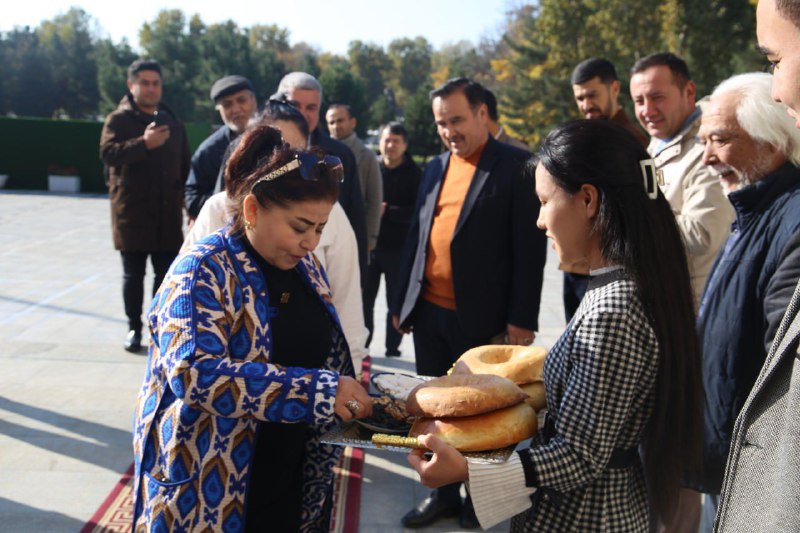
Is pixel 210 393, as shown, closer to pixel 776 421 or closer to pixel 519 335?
pixel 776 421

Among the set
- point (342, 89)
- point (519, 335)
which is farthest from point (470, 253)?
point (342, 89)

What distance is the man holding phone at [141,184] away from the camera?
6.73 meters

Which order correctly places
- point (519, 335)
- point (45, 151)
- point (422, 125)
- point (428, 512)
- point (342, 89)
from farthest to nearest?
point (342, 89) → point (422, 125) → point (45, 151) → point (428, 512) → point (519, 335)

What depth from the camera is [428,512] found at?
402cm

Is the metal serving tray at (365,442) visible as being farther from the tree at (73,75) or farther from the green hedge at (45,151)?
the tree at (73,75)

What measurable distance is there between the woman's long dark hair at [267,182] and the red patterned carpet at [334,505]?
1836mm

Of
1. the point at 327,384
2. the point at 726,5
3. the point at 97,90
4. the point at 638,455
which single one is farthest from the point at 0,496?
the point at 97,90

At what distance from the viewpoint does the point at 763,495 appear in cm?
138

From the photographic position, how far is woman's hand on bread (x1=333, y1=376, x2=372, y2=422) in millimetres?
2090

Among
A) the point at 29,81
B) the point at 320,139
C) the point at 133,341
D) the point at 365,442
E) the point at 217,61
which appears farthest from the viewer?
the point at 29,81

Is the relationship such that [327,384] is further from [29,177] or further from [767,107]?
[29,177]

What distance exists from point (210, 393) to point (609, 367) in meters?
1.04

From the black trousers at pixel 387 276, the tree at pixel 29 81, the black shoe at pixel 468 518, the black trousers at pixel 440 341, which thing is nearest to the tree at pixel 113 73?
the tree at pixel 29 81

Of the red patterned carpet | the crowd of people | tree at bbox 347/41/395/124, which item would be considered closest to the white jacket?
the crowd of people
